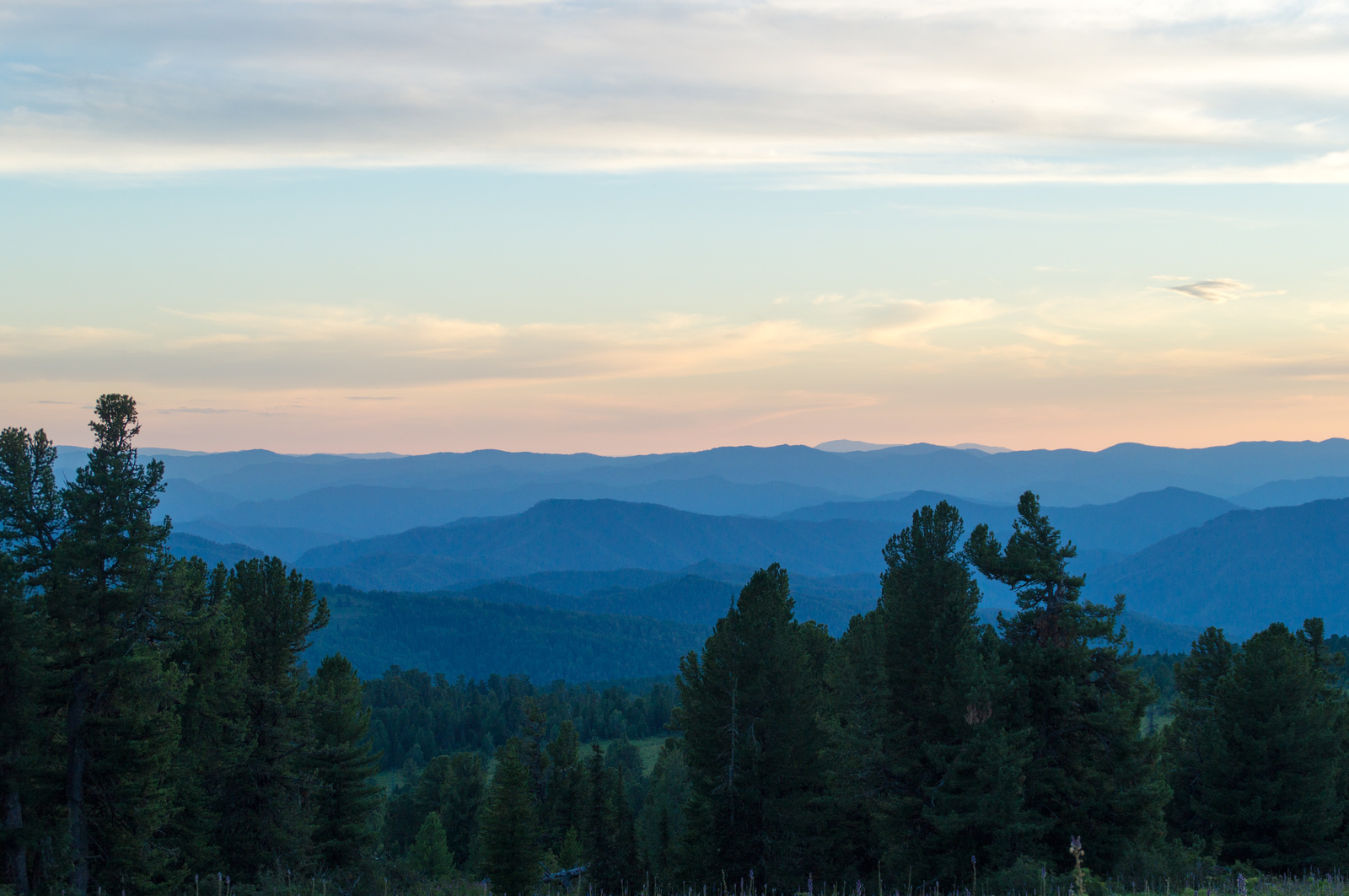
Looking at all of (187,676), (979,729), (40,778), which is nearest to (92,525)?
(187,676)

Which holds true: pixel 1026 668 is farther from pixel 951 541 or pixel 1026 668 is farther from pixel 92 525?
pixel 92 525

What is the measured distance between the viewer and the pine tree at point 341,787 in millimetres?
39500

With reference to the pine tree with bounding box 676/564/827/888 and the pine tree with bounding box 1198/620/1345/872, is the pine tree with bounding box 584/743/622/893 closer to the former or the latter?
the pine tree with bounding box 676/564/827/888

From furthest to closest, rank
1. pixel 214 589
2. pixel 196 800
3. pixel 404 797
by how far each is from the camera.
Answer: pixel 404 797, pixel 214 589, pixel 196 800

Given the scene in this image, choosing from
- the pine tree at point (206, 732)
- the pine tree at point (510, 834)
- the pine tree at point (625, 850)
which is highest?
the pine tree at point (206, 732)

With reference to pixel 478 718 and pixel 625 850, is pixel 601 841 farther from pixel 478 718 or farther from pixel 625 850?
pixel 478 718

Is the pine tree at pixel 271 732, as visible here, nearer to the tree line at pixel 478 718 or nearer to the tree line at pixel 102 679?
the tree line at pixel 102 679

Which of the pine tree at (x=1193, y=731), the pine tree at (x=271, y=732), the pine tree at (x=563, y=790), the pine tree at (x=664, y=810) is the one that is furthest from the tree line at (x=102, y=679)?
the pine tree at (x=563, y=790)

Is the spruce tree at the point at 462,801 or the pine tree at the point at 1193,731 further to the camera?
the spruce tree at the point at 462,801

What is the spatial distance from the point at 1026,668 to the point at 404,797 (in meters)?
80.6

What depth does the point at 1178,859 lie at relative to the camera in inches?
992

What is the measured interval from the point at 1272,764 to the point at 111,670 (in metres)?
40.8

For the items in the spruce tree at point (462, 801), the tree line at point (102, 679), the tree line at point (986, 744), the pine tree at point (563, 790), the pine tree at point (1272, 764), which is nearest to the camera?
the tree line at point (102, 679)

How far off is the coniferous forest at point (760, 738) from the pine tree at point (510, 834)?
126 millimetres
